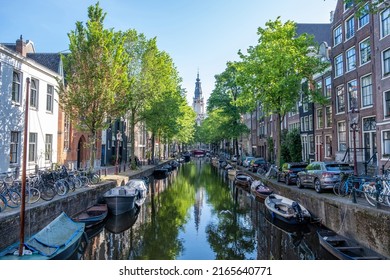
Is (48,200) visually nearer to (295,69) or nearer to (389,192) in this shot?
(389,192)

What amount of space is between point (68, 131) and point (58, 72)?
215 inches

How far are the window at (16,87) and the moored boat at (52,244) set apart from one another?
11668mm

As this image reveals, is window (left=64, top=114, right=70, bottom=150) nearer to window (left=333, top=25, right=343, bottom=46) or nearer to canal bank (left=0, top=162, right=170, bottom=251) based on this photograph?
canal bank (left=0, top=162, right=170, bottom=251)

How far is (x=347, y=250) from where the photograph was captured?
1046cm

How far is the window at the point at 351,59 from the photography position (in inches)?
1009

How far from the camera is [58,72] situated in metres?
→ 25.9

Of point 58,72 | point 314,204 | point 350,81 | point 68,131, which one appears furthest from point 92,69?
point 350,81

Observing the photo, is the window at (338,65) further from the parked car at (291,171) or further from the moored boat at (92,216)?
the moored boat at (92,216)

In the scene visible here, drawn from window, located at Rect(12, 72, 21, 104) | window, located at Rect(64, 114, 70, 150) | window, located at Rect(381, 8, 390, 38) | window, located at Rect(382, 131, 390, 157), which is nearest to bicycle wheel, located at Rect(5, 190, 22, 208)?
window, located at Rect(12, 72, 21, 104)

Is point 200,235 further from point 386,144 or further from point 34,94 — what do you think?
point 34,94

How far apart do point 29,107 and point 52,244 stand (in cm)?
1434

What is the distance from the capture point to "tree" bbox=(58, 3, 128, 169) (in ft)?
70.1

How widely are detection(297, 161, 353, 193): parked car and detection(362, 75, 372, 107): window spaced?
29.3ft

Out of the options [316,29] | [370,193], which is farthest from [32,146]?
[316,29]
